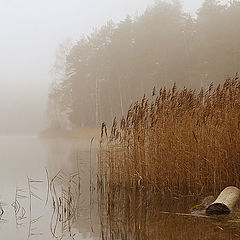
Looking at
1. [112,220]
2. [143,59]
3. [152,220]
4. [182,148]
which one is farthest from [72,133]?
[152,220]

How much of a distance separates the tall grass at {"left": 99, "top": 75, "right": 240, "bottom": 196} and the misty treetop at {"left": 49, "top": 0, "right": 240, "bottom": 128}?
19143 millimetres

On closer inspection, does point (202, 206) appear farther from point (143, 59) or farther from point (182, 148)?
point (143, 59)

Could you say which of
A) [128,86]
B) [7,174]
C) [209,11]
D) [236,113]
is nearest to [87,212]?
[236,113]

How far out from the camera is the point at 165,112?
6.30 m

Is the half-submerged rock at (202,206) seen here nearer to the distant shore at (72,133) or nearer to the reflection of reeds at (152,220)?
the reflection of reeds at (152,220)

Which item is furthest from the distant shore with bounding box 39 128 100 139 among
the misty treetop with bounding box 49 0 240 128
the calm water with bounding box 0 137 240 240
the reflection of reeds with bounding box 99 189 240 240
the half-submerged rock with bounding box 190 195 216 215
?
the half-submerged rock with bounding box 190 195 216 215

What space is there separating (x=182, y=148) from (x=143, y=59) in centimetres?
2217

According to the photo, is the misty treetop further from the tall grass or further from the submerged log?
the submerged log

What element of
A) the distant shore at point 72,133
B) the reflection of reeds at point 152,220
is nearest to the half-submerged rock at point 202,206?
the reflection of reeds at point 152,220

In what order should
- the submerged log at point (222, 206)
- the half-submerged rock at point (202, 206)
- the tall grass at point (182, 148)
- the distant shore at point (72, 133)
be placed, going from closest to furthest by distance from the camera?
the submerged log at point (222, 206), the half-submerged rock at point (202, 206), the tall grass at point (182, 148), the distant shore at point (72, 133)

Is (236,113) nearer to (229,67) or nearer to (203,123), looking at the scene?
(203,123)

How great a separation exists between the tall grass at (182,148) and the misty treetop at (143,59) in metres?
19.1

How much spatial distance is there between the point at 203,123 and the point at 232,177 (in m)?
0.95

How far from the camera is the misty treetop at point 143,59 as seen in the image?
25.6m
